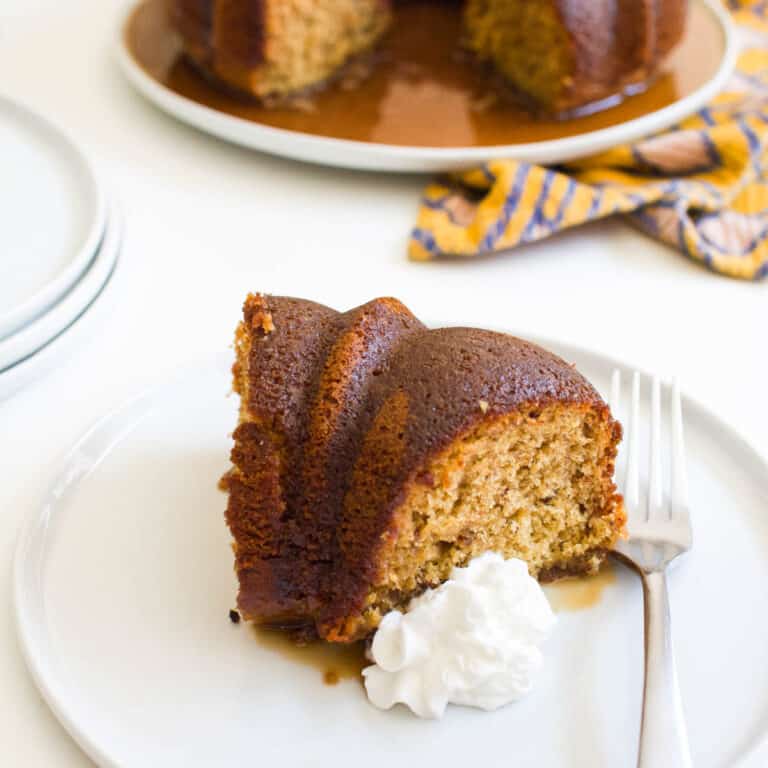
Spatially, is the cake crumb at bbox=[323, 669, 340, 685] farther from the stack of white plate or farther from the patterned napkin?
the patterned napkin

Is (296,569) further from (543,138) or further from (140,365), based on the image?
(543,138)

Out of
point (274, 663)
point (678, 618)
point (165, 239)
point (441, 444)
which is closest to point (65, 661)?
point (274, 663)

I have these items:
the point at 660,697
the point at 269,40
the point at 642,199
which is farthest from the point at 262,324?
the point at 269,40

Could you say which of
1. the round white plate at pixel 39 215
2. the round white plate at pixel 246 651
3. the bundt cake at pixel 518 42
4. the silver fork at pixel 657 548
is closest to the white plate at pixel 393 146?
the bundt cake at pixel 518 42

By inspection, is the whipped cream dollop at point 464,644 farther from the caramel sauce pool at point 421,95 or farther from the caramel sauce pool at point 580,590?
the caramel sauce pool at point 421,95

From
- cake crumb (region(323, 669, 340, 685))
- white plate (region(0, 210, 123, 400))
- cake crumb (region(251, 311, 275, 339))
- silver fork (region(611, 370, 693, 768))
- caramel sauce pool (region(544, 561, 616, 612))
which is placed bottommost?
white plate (region(0, 210, 123, 400))

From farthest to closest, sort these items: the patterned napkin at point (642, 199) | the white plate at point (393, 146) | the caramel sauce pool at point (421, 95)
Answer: the caramel sauce pool at point (421, 95) → the white plate at point (393, 146) → the patterned napkin at point (642, 199)

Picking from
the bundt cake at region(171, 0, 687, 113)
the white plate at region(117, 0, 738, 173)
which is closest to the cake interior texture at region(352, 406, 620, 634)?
the white plate at region(117, 0, 738, 173)
